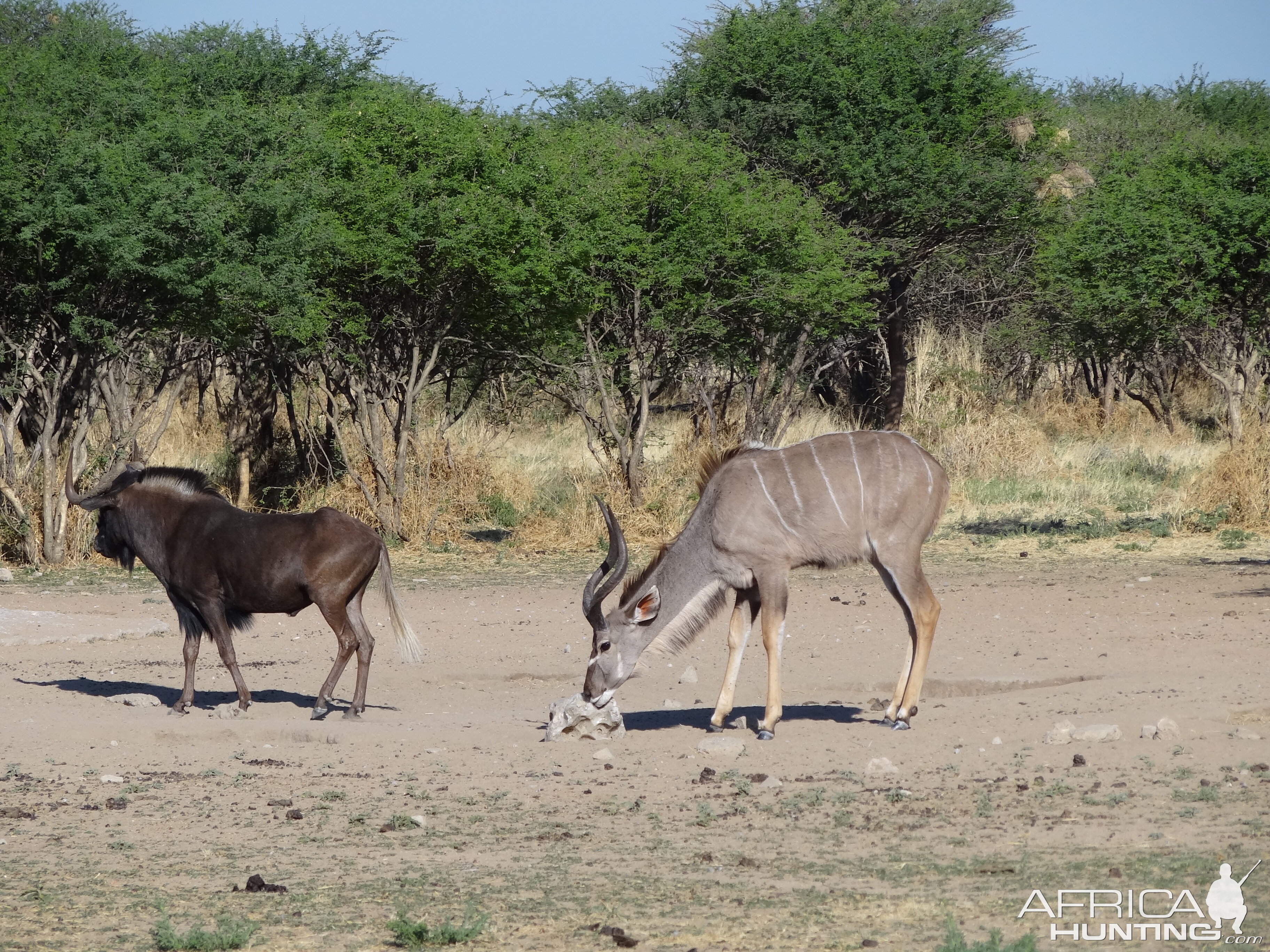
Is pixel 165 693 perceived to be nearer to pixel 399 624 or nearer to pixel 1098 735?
pixel 399 624

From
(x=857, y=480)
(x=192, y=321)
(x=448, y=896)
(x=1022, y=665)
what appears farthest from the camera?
(x=192, y=321)

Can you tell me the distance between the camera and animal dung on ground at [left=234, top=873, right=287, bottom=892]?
5531 millimetres

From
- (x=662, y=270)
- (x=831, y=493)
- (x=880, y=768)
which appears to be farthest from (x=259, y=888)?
(x=662, y=270)

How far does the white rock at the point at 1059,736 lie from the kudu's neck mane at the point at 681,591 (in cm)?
210

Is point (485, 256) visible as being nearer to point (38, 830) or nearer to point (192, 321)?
point (192, 321)

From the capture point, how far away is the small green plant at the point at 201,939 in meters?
4.76

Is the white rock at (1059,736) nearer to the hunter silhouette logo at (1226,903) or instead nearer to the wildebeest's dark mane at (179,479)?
the hunter silhouette logo at (1226,903)

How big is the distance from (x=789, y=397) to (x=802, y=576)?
6.56 meters

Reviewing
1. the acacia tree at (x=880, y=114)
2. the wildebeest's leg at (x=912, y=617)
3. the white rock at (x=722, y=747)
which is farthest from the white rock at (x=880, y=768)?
the acacia tree at (x=880, y=114)

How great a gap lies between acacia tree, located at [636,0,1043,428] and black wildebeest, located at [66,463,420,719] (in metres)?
15.9

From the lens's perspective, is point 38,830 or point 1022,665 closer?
point 38,830

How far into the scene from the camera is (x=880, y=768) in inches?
309

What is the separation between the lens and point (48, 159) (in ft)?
53.2

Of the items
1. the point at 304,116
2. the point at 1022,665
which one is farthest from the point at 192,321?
the point at 1022,665
